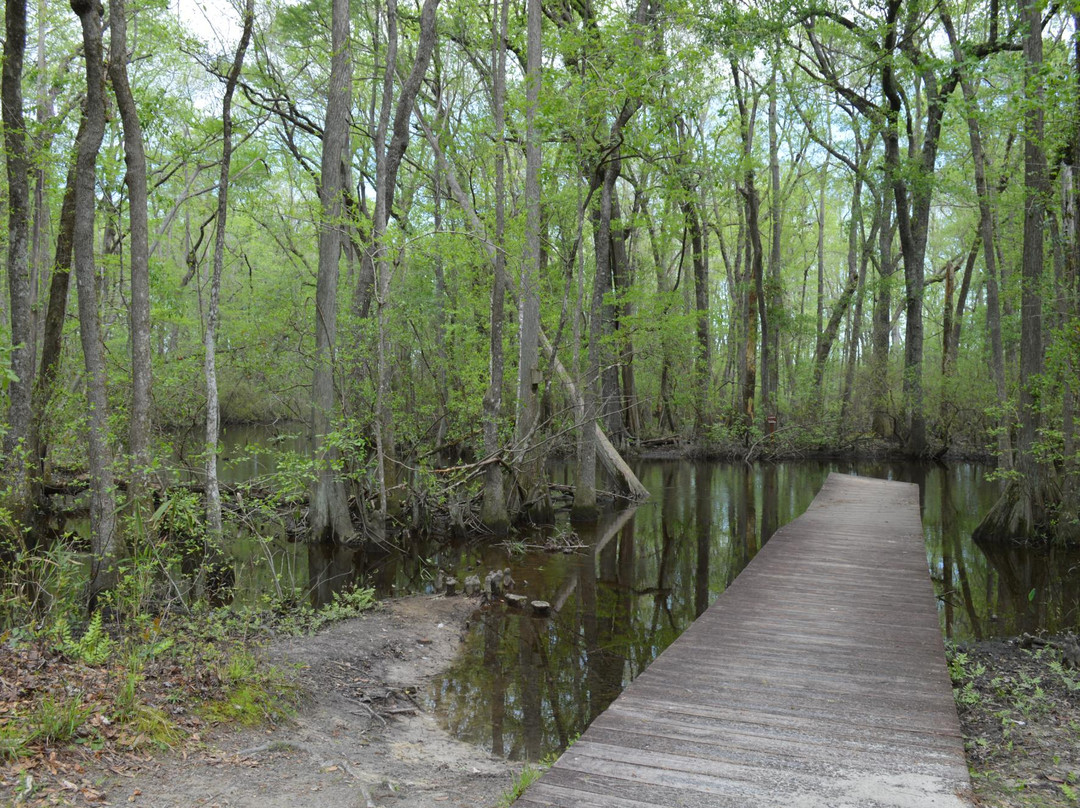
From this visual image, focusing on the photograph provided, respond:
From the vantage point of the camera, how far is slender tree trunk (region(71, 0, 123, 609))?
279 inches

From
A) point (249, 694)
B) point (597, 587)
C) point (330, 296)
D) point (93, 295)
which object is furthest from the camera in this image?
point (330, 296)

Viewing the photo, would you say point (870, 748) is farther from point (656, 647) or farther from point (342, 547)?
point (342, 547)

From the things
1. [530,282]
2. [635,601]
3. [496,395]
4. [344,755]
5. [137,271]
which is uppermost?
[530,282]

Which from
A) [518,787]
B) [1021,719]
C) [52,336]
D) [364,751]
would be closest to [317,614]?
[364,751]

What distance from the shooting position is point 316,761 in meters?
4.27

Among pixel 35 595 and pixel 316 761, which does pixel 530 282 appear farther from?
pixel 316 761

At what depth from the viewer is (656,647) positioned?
7.42m

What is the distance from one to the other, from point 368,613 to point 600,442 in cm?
852

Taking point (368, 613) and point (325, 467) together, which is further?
point (325, 467)

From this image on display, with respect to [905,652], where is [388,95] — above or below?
above

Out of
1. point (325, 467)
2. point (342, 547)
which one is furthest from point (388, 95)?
point (342, 547)

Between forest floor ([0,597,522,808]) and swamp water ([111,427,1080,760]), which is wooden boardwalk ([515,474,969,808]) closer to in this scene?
forest floor ([0,597,522,808])

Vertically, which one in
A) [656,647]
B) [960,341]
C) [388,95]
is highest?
[388,95]

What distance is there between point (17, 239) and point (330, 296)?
3.75 meters
